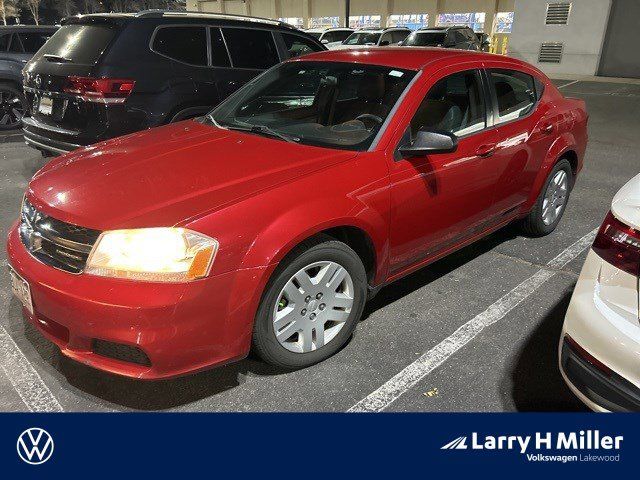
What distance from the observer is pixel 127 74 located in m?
5.00

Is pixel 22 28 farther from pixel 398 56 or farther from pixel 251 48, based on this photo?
pixel 398 56

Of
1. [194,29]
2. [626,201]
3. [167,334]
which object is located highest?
[194,29]

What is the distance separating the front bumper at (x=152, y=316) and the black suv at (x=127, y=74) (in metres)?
2.98

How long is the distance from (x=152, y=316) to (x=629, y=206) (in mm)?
1958

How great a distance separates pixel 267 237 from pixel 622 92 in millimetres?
14959

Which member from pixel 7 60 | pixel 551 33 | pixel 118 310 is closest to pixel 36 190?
pixel 118 310

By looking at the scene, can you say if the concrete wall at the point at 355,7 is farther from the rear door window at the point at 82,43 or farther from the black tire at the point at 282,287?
the black tire at the point at 282,287

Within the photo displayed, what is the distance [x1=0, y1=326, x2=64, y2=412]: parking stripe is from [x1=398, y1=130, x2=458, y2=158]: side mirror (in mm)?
2238

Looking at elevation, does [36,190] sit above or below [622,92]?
above

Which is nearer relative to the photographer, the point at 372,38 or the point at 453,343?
the point at 453,343

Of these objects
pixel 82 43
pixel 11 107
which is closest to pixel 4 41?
pixel 11 107

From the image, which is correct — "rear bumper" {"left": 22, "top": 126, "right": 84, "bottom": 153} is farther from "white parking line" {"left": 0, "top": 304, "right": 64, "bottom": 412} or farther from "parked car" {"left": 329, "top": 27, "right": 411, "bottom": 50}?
"parked car" {"left": 329, "top": 27, "right": 411, "bottom": 50}
